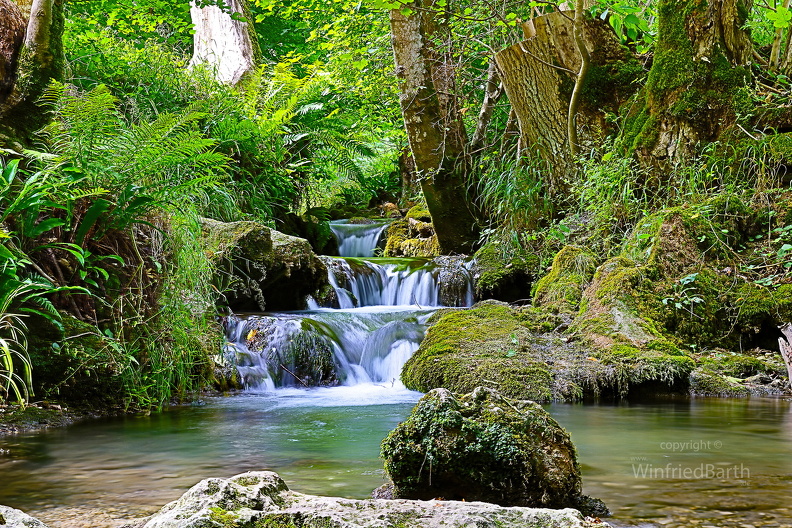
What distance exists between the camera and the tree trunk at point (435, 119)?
367 inches

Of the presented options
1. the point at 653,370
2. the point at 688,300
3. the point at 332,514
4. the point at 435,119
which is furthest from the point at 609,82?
the point at 332,514

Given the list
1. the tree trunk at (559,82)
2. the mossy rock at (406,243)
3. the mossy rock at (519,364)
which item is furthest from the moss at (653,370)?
the mossy rock at (406,243)

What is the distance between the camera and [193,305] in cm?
492

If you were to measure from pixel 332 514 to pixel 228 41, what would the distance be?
13865mm

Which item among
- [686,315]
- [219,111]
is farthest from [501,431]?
[219,111]

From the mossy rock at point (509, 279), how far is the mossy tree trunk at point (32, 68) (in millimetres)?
5209

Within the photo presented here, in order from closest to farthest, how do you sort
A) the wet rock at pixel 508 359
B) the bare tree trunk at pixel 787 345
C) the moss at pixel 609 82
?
the bare tree trunk at pixel 787 345, the wet rock at pixel 508 359, the moss at pixel 609 82

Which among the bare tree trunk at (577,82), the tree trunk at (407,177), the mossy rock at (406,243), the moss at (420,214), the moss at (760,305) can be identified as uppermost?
the tree trunk at (407,177)

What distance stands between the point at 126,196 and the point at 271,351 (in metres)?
2.45

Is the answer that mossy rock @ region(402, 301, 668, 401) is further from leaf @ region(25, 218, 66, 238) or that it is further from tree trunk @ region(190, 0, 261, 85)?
tree trunk @ region(190, 0, 261, 85)

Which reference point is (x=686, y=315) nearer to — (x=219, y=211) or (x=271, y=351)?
(x=271, y=351)

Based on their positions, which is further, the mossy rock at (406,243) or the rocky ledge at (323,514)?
the mossy rock at (406,243)

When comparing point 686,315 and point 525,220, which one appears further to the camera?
point 525,220

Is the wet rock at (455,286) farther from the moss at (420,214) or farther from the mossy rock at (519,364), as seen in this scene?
the moss at (420,214)
